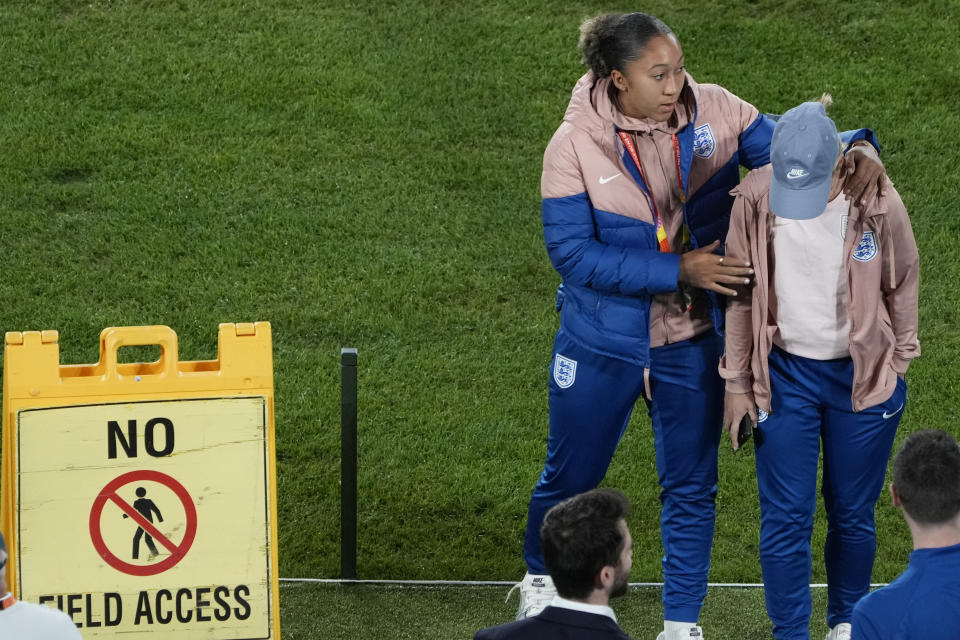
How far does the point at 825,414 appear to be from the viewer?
4.63m

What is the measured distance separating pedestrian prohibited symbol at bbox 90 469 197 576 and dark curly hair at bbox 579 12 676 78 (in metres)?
1.89

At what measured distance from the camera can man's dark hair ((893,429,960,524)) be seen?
3.32m

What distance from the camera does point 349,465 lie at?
18.6 ft

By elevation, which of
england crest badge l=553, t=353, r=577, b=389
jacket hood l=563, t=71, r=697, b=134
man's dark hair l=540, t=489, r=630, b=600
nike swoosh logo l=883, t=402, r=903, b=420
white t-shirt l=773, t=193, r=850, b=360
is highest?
jacket hood l=563, t=71, r=697, b=134

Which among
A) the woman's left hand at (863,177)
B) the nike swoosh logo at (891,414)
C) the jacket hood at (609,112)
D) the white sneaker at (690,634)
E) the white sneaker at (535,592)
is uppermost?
the jacket hood at (609,112)

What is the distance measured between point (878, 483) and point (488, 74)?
571cm

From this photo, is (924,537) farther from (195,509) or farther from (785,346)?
(195,509)

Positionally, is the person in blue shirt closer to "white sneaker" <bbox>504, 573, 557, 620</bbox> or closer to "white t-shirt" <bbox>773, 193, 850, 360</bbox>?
"white t-shirt" <bbox>773, 193, 850, 360</bbox>

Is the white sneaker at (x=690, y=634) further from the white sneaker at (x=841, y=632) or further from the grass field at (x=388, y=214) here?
the white sneaker at (x=841, y=632)

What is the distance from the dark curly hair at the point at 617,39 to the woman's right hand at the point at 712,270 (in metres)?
0.64

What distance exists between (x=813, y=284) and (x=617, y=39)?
99 centimetres

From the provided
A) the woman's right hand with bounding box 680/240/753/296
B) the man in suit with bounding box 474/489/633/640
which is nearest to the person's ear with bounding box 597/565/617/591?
the man in suit with bounding box 474/489/633/640

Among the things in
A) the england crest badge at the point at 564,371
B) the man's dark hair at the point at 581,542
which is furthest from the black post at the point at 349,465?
the man's dark hair at the point at 581,542

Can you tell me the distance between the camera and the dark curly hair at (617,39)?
4555mm
